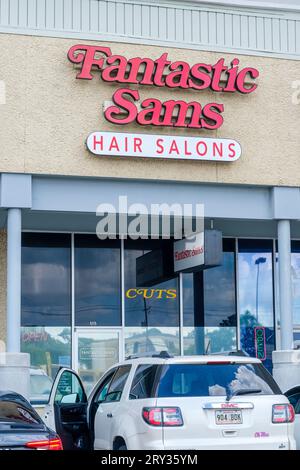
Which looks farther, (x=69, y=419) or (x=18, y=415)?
(x=69, y=419)

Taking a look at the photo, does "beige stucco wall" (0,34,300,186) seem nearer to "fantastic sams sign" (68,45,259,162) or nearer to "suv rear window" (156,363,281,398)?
"fantastic sams sign" (68,45,259,162)

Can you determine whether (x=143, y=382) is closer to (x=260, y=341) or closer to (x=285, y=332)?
(x=285, y=332)

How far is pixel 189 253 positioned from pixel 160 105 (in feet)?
10.4

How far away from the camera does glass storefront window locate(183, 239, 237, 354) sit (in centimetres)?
2156

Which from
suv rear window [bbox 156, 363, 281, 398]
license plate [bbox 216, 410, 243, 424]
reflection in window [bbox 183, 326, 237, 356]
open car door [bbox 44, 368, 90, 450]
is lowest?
open car door [bbox 44, 368, 90, 450]

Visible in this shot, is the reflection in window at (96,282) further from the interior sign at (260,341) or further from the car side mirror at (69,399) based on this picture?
the car side mirror at (69,399)

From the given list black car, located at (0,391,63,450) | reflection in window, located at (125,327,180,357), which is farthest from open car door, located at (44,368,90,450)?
reflection in window, located at (125,327,180,357)

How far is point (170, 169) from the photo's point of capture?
18.4 m

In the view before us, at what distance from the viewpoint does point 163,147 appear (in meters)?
18.3

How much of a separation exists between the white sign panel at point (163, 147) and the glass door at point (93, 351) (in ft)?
15.9

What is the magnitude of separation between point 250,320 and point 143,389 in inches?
466

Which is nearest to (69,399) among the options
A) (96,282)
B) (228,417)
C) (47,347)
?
(228,417)

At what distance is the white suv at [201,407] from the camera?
32.5 feet
